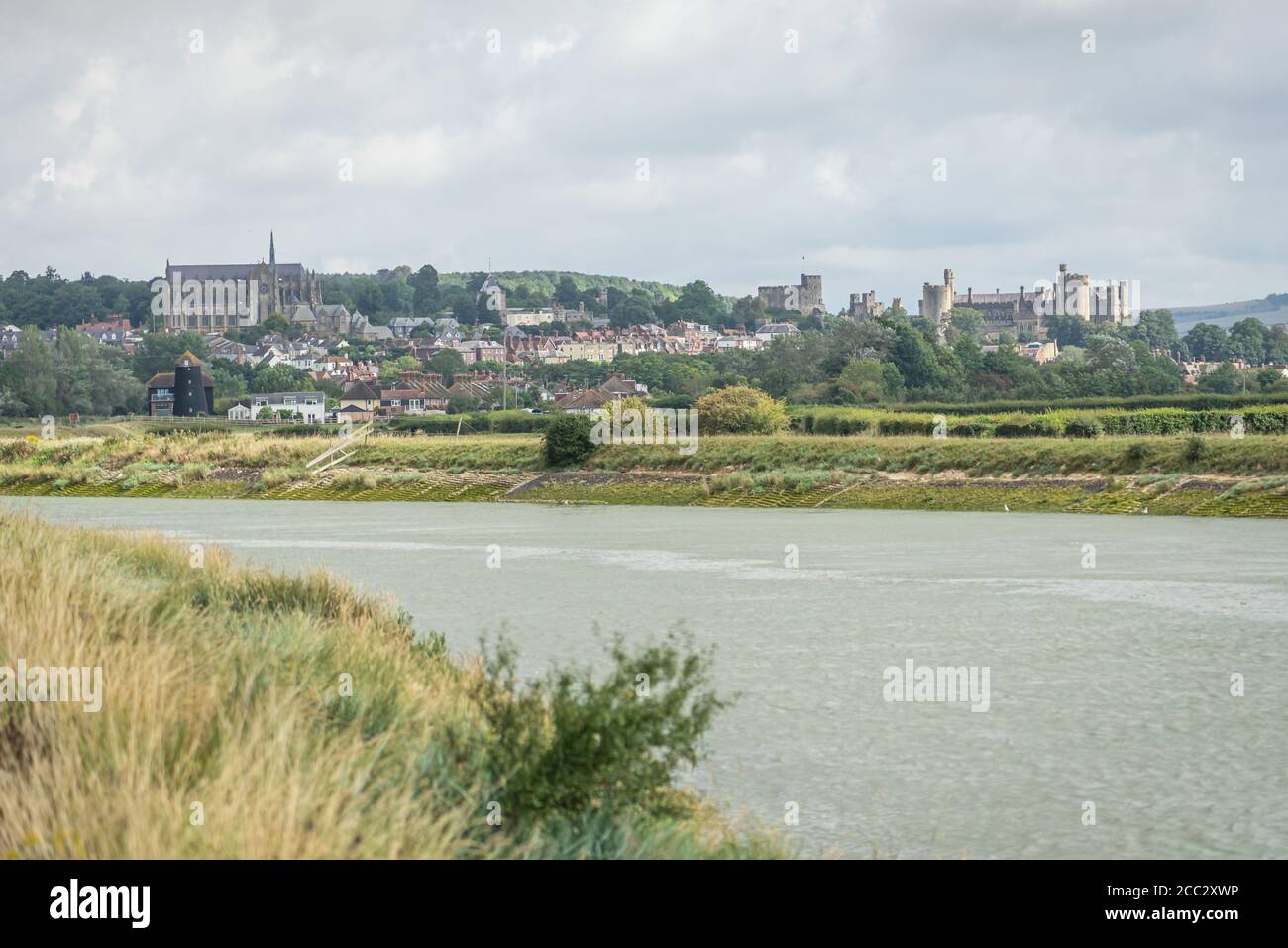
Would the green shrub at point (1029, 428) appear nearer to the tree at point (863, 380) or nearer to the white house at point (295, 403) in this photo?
the tree at point (863, 380)

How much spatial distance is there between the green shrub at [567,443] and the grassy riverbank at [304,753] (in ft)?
165

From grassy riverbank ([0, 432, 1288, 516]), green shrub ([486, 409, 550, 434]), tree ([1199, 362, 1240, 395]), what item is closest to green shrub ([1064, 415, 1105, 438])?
grassy riverbank ([0, 432, 1288, 516])

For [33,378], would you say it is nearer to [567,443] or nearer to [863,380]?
[863,380]

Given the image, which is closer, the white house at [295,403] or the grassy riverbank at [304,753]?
the grassy riverbank at [304,753]

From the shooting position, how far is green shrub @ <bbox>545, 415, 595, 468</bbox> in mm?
63250

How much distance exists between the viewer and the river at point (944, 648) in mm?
11469

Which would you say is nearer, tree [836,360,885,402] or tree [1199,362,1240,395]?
tree [836,360,885,402]

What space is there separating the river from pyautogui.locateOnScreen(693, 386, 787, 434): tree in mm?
32982

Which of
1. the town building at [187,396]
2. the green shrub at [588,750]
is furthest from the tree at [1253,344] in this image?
the green shrub at [588,750]

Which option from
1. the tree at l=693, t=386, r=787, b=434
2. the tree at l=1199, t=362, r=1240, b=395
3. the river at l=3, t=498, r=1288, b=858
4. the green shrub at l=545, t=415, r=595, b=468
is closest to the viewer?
the river at l=3, t=498, r=1288, b=858

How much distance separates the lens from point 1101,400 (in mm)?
85562

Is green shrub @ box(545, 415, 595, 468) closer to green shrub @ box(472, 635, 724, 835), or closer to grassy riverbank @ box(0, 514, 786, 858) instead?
grassy riverbank @ box(0, 514, 786, 858)

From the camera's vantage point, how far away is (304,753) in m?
8.38

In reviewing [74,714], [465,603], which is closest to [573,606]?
[465,603]
